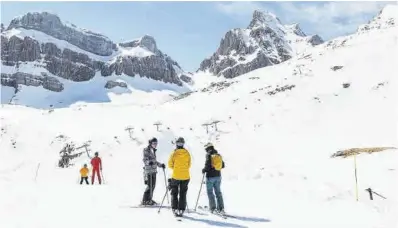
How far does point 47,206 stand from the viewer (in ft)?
46.9

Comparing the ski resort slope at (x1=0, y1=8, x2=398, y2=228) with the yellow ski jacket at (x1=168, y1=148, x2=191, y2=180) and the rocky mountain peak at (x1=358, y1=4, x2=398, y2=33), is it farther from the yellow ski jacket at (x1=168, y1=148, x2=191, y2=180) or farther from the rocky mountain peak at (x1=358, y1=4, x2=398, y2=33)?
the rocky mountain peak at (x1=358, y1=4, x2=398, y2=33)

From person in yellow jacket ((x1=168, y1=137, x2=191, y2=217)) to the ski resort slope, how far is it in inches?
15.4

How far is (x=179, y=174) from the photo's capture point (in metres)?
12.5

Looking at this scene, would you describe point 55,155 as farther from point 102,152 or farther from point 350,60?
point 350,60

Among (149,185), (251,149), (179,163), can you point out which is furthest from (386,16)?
(179,163)

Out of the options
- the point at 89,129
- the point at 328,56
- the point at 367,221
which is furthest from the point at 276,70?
the point at 367,221

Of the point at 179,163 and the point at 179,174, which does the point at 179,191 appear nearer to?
the point at 179,174

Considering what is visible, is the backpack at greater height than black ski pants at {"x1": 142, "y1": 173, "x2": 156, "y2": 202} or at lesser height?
greater

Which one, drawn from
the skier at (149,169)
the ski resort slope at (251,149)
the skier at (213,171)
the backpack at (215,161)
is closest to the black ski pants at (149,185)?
the skier at (149,169)

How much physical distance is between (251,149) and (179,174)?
113ft

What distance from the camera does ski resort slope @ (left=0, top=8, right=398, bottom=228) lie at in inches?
527

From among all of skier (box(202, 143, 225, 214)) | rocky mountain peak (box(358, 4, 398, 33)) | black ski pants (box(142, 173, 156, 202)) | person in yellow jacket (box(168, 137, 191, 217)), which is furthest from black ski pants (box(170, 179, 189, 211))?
rocky mountain peak (box(358, 4, 398, 33))

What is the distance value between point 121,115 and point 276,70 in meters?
37.2

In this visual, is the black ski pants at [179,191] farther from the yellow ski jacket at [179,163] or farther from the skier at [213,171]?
the skier at [213,171]
